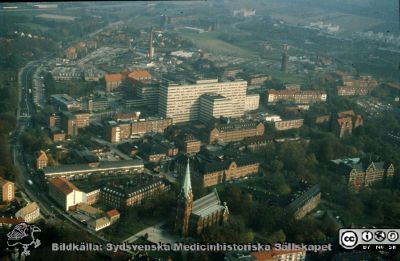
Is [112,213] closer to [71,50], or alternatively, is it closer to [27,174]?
[27,174]

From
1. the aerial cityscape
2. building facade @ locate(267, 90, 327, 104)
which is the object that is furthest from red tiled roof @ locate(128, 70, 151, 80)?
building facade @ locate(267, 90, 327, 104)

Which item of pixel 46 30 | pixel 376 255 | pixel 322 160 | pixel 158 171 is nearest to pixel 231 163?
pixel 158 171

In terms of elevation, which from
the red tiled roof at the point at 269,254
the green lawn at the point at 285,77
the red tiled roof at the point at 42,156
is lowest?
the green lawn at the point at 285,77

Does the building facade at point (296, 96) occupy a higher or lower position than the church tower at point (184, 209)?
lower

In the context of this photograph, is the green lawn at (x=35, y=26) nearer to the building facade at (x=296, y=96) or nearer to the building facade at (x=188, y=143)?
the building facade at (x=296, y=96)

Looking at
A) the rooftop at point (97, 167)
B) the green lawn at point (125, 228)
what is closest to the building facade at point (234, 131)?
the rooftop at point (97, 167)

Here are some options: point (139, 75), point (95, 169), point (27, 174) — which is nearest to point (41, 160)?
point (27, 174)
